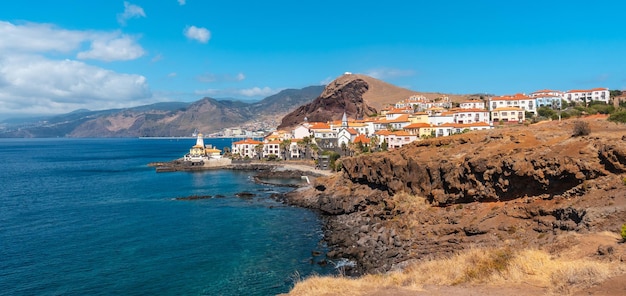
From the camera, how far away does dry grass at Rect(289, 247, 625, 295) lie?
522 inches

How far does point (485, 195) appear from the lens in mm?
32438

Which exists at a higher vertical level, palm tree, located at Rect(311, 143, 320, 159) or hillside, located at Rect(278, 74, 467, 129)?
hillside, located at Rect(278, 74, 467, 129)

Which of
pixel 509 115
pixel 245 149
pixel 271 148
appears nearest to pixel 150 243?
pixel 509 115

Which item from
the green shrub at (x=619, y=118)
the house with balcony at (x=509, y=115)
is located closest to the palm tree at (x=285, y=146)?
the house with balcony at (x=509, y=115)

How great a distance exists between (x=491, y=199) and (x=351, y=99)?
138948 mm

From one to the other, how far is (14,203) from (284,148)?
2459 inches

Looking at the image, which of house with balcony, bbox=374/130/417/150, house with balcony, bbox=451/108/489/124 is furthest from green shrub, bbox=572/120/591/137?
house with balcony, bbox=451/108/489/124

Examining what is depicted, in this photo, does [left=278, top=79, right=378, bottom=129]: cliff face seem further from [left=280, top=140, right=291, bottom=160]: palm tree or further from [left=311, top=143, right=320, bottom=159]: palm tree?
[left=311, top=143, right=320, bottom=159]: palm tree

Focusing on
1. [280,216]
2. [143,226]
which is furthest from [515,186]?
[143,226]

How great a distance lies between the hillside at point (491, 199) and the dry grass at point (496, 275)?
2095 mm

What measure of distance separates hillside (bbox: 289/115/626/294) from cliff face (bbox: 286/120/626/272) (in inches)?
2.9

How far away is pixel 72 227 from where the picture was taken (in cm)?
4172

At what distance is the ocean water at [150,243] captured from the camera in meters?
26.9

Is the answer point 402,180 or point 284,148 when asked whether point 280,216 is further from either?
point 284,148
